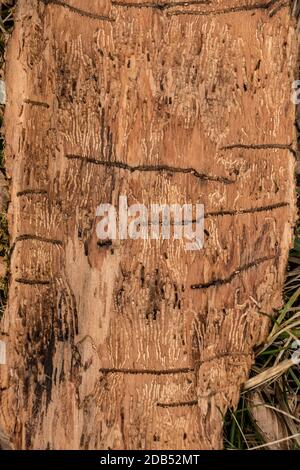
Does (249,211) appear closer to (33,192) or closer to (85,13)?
(33,192)

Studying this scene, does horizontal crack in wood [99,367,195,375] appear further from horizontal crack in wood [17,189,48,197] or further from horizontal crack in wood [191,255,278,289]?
horizontal crack in wood [17,189,48,197]

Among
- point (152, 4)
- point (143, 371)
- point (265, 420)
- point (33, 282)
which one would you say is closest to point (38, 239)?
point (33, 282)

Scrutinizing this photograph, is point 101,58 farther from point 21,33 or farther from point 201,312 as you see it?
point 201,312

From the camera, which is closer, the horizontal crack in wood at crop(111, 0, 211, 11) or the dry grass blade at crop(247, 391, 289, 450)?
the horizontal crack in wood at crop(111, 0, 211, 11)

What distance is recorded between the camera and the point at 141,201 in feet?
6.10

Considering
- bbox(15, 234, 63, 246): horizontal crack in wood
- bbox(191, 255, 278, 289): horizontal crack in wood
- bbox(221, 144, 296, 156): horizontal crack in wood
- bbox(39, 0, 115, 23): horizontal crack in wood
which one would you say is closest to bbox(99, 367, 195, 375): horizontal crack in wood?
bbox(191, 255, 278, 289): horizontal crack in wood

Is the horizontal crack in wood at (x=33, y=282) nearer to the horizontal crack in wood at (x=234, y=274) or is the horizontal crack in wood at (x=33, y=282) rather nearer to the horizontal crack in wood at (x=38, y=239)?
the horizontal crack in wood at (x=38, y=239)

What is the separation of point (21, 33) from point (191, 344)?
874mm

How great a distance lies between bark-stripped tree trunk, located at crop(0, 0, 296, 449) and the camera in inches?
71.4

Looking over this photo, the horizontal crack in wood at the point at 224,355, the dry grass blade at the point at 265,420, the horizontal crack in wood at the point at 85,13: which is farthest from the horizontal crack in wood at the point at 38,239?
the dry grass blade at the point at 265,420

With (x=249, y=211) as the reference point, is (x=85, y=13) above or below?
above

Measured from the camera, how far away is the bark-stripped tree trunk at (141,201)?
181cm
